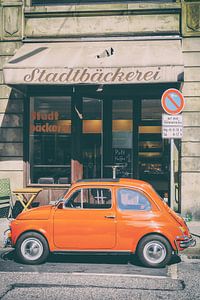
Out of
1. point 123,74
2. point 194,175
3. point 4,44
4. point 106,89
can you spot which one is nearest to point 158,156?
point 194,175

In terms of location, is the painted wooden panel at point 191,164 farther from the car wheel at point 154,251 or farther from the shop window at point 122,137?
the car wheel at point 154,251

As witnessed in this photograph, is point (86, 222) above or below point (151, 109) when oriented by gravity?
below

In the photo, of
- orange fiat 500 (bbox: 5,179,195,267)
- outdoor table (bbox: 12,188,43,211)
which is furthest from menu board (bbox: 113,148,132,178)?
orange fiat 500 (bbox: 5,179,195,267)

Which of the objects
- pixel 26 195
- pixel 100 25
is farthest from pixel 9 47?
pixel 26 195

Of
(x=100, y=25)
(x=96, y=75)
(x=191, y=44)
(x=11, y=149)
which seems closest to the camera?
(x=96, y=75)

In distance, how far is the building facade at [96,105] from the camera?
1292 cm

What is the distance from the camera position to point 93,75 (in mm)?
11500

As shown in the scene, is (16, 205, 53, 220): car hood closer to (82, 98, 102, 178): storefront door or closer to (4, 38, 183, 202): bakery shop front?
(4, 38, 183, 202): bakery shop front

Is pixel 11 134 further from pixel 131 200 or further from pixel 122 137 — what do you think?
pixel 131 200

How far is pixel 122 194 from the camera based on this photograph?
27.2ft

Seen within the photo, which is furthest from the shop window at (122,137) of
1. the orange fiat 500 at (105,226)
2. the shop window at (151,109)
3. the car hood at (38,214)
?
the car hood at (38,214)

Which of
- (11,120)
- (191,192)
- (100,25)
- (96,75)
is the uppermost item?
(100,25)

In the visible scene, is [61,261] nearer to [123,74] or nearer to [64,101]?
[123,74]

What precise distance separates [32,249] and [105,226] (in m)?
1.44
